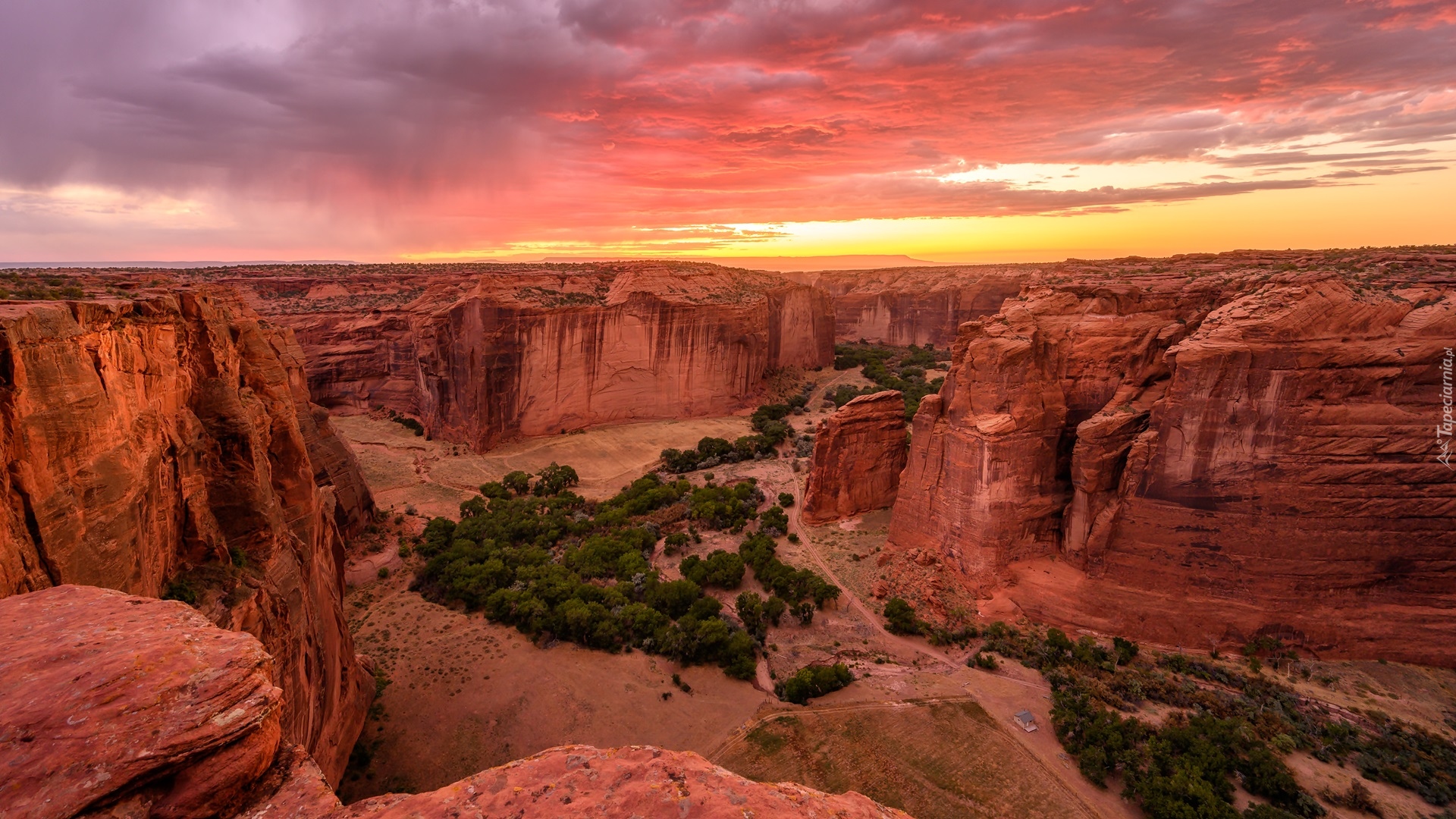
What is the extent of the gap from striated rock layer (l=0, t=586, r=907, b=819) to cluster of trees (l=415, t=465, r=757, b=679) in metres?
17.3

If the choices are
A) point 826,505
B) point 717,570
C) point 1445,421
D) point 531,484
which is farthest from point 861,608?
point 531,484

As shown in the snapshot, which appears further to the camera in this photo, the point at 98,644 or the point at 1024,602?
the point at 1024,602

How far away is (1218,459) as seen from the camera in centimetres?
2216

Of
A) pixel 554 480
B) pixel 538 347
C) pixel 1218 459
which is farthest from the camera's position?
pixel 538 347

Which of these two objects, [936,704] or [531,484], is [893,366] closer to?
[531,484]

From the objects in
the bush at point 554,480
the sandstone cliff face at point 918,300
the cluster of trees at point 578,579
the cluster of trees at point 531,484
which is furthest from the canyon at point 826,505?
the sandstone cliff face at point 918,300

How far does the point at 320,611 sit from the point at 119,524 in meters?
7.74

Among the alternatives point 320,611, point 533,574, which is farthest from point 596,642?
point 320,611

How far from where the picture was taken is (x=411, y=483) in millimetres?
41031

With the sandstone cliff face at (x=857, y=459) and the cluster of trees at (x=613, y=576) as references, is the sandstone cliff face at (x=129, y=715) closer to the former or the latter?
the cluster of trees at (x=613, y=576)

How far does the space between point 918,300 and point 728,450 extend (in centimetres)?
5608

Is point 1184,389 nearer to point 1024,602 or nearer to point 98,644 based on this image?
point 1024,602

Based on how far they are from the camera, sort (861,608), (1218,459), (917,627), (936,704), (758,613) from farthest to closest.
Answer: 1. (861,608)
2. (758,613)
3. (917,627)
4. (1218,459)
5. (936,704)

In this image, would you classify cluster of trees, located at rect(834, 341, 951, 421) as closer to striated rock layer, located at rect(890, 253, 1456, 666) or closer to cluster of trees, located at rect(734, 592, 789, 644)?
striated rock layer, located at rect(890, 253, 1456, 666)
